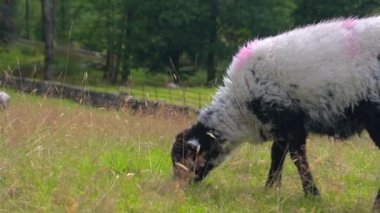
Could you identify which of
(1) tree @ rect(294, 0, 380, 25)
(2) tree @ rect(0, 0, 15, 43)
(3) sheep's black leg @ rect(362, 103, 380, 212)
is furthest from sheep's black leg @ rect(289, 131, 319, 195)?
(1) tree @ rect(294, 0, 380, 25)

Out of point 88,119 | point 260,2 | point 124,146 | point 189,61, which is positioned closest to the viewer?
point 124,146

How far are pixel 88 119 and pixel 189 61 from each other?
36.9 metres

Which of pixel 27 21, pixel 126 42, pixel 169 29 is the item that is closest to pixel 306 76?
pixel 126 42

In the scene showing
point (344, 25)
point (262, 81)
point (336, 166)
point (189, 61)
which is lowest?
point (189, 61)

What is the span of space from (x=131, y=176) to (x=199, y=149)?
5.13 ft

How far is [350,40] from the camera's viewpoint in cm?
632

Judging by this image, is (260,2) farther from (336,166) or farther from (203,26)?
(336,166)

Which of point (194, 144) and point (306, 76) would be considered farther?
point (194, 144)

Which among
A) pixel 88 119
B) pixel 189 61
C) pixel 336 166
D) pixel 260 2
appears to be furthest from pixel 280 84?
pixel 189 61

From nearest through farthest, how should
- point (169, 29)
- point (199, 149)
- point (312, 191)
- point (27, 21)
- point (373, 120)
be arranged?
point (373, 120), point (312, 191), point (199, 149), point (169, 29), point (27, 21)

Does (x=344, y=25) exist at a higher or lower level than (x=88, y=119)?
higher

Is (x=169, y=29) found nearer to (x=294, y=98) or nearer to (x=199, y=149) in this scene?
(x=199, y=149)

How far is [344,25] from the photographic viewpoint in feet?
21.4

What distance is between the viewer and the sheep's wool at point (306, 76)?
6156 mm
